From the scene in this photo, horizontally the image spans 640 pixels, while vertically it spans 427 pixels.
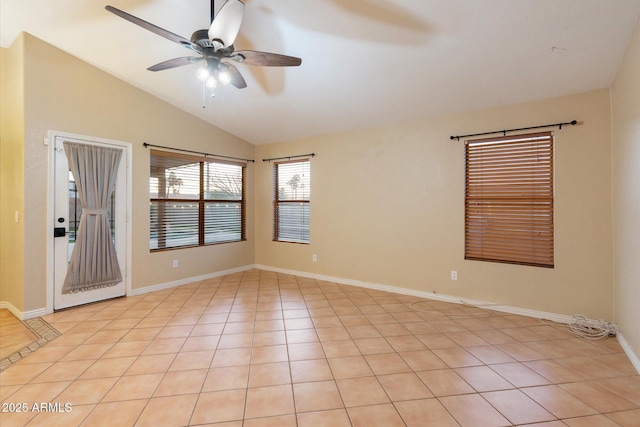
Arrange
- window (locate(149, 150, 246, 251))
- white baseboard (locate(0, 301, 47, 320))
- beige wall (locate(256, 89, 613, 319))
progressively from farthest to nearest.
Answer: window (locate(149, 150, 246, 251)) < white baseboard (locate(0, 301, 47, 320)) < beige wall (locate(256, 89, 613, 319))

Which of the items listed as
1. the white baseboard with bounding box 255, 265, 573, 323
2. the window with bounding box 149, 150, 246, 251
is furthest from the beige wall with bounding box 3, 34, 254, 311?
the white baseboard with bounding box 255, 265, 573, 323

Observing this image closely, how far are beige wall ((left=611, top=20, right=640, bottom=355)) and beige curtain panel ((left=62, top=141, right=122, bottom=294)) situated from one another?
544cm

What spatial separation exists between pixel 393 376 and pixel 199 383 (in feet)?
4.65

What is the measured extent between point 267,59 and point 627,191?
3273 mm

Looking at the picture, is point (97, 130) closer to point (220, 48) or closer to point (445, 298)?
point (220, 48)

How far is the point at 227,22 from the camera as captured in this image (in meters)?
1.96

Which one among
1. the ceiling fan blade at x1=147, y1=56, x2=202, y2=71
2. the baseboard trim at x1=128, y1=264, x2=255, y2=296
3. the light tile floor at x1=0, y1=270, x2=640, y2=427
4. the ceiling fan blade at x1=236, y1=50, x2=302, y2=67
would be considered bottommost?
the light tile floor at x1=0, y1=270, x2=640, y2=427

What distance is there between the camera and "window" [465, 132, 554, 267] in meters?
3.27

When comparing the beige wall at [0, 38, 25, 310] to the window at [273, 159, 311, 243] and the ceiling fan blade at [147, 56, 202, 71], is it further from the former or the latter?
the window at [273, 159, 311, 243]

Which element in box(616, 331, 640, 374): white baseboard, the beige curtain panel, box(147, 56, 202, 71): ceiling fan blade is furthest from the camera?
the beige curtain panel

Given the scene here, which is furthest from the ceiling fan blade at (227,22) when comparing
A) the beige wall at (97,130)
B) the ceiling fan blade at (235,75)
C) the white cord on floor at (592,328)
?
the white cord on floor at (592,328)

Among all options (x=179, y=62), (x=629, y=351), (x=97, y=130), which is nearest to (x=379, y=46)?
(x=179, y=62)

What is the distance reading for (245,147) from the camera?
562 cm

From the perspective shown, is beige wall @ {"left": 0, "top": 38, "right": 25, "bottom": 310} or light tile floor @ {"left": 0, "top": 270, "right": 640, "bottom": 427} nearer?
light tile floor @ {"left": 0, "top": 270, "right": 640, "bottom": 427}
